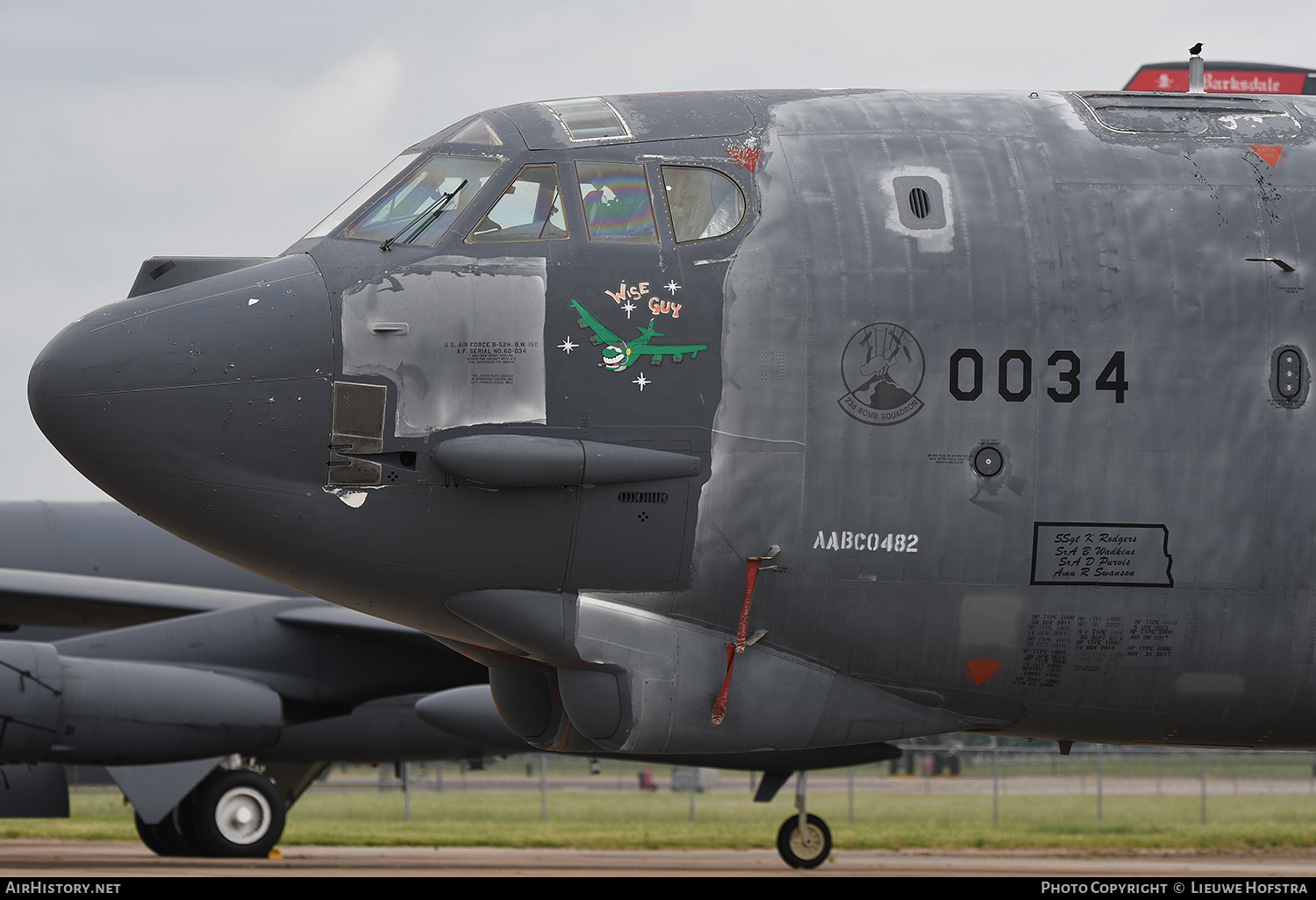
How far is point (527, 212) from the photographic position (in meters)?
A: 6.60

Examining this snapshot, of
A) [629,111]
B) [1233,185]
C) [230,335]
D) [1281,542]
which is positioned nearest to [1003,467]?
[1281,542]

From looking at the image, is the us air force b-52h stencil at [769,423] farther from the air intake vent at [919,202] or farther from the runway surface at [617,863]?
the runway surface at [617,863]

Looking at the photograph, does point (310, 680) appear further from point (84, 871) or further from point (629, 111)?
point (629, 111)

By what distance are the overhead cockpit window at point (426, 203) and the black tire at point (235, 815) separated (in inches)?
525

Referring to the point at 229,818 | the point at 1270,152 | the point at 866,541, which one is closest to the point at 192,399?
the point at 866,541

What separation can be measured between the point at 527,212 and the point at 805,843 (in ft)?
40.0

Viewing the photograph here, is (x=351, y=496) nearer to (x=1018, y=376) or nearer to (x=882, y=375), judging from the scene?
(x=882, y=375)

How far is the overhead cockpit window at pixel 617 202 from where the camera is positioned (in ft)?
21.6

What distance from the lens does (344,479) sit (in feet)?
20.5

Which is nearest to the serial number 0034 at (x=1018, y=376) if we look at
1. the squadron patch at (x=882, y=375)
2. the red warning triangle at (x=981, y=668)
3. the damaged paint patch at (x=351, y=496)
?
the squadron patch at (x=882, y=375)

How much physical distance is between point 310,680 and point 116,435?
12.2 meters

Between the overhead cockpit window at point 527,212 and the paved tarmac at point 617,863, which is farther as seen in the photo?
the paved tarmac at point 617,863

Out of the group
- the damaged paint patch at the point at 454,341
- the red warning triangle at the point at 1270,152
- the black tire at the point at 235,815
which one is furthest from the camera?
the black tire at the point at 235,815

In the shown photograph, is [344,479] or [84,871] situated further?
[84,871]
